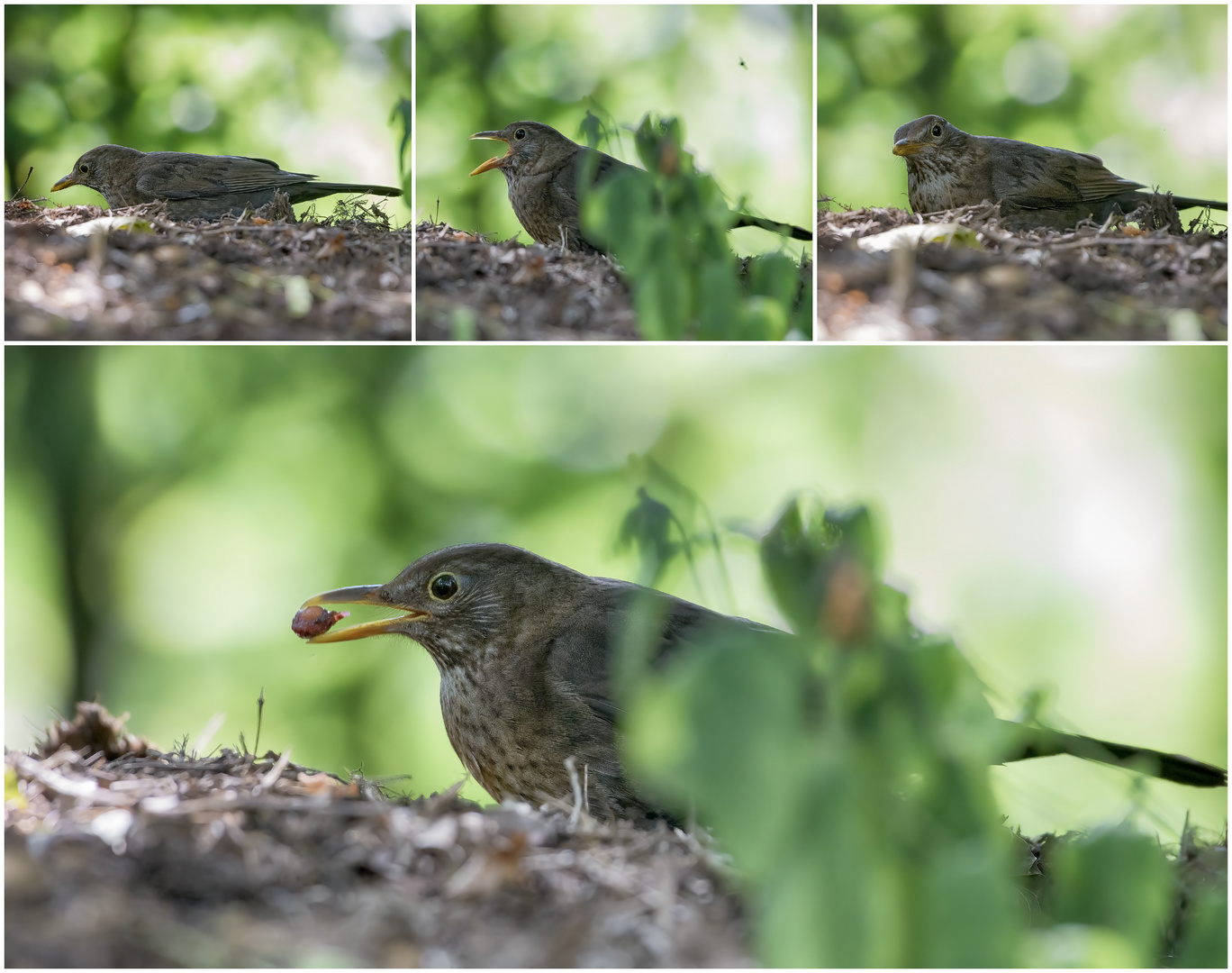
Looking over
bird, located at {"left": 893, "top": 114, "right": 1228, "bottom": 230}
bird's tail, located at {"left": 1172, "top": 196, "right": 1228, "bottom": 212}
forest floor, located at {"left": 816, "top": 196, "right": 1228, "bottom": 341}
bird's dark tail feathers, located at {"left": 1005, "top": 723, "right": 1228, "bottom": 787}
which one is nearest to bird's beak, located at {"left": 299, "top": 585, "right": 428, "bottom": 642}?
forest floor, located at {"left": 816, "top": 196, "right": 1228, "bottom": 341}

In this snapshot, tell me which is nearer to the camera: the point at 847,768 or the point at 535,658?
the point at 847,768

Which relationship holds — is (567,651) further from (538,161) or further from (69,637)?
(69,637)

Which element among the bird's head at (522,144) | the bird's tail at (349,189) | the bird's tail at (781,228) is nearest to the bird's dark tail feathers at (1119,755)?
the bird's tail at (781,228)

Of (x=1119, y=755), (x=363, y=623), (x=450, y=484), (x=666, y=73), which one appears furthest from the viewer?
(x=450, y=484)

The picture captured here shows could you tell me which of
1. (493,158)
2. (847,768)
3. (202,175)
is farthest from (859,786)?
(202,175)

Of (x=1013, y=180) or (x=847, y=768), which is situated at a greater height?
(x=1013, y=180)

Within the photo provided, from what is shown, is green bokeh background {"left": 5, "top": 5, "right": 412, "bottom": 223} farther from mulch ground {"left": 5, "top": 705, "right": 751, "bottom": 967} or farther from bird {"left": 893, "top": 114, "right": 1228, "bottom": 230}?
mulch ground {"left": 5, "top": 705, "right": 751, "bottom": 967}

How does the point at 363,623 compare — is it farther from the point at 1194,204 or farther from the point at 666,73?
the point at 1194,204
